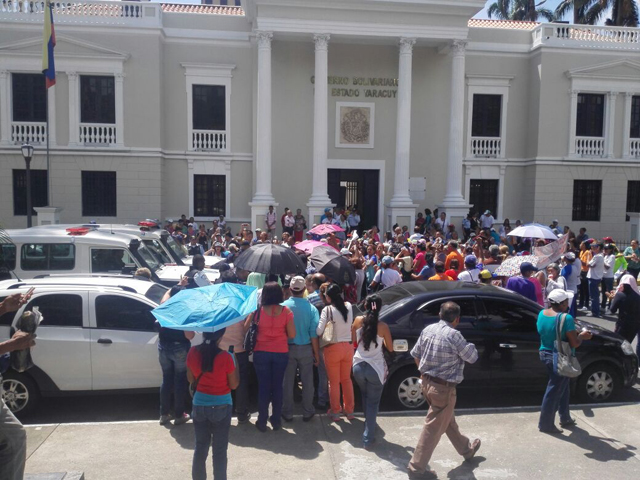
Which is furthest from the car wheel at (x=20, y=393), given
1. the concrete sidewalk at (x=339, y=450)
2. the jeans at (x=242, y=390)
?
the jeans at (x=242, y=390)

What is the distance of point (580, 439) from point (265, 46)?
63.3 feet

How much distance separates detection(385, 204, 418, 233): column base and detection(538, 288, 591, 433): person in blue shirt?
16563mm

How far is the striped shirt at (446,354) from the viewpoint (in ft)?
17.2

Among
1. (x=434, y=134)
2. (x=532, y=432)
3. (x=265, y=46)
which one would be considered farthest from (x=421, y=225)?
(x=532, y=432)

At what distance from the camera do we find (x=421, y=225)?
22.8m

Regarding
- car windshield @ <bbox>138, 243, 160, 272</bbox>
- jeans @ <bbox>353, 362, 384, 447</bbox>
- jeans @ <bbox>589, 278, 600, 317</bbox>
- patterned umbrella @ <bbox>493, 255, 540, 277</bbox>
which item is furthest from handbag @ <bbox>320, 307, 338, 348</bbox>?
jeans @ <bbox>589, 278, 600, 317</bbox>

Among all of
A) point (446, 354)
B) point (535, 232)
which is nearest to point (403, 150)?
point (535, 232)

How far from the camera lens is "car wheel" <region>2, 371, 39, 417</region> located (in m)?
6.64

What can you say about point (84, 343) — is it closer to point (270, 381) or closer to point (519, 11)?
point (270, 381)

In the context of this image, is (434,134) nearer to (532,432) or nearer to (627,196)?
(627,196)

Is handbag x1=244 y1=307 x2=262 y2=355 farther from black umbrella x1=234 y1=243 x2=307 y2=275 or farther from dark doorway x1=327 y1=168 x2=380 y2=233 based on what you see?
dark doorway x1=327 y1=168 x2=380 y2=233

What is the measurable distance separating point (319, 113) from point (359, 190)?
4634 mm

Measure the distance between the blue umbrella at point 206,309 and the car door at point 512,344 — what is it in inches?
137

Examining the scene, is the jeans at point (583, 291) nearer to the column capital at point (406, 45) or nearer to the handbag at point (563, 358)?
the handbag at point (563, 358)
